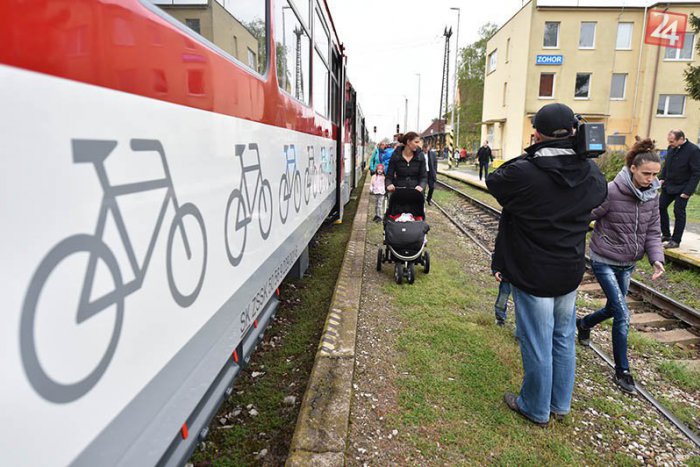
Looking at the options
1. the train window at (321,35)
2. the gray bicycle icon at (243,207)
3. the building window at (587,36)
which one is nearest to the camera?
the gray bicycle icon at (243,207)

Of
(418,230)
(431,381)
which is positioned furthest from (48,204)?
(418,230)

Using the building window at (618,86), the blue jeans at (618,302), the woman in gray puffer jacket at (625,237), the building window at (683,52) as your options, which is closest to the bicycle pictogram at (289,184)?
the woman in gray puffer jacket at (625,237)

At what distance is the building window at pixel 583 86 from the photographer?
29.7 m

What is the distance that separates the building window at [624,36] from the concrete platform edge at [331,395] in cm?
3095

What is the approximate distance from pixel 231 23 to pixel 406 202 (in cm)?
394

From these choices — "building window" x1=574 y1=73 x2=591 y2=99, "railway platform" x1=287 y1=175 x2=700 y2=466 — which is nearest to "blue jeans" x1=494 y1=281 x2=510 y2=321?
"railway platform" x1=287 y1=175 x2=700 y2=466

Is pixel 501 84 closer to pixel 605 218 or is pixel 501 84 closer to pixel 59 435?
pixel 605 218

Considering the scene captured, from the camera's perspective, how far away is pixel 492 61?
120 ft

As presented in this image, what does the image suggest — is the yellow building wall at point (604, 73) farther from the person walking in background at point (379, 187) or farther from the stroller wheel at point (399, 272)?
the stroller wheel at point (399, 272)

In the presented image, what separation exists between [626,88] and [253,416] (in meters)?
33.0

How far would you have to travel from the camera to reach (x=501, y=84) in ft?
111

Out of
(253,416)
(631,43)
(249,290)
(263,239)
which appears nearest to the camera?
(249,290)

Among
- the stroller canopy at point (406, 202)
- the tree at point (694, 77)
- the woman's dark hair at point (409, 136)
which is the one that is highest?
the tree at point (694, 77)

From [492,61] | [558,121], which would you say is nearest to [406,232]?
[558,121]
